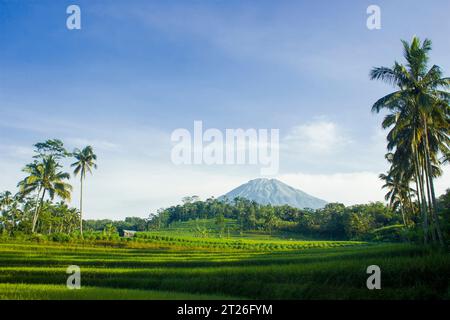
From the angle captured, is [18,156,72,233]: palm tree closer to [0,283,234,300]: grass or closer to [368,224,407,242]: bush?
[0,283,234,300]: grass

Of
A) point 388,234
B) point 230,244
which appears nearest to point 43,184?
point 230,244

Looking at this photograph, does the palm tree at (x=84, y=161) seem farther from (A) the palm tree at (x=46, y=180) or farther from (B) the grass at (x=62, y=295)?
(B) the grass at (x=62, y=295)

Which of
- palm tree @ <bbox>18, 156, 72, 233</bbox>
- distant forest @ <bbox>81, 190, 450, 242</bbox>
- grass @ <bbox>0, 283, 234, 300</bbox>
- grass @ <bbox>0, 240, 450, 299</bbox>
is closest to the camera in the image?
grass @ <bbox>0, 283, 234, 300</bbox>

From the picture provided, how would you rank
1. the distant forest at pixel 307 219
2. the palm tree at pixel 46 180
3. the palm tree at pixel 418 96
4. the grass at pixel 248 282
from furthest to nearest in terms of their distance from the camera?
the distant forest at pixel 307 219
the palm tree at pixel 46 180
the palm tree at pixel 418 96
the grass at pixel 248 282

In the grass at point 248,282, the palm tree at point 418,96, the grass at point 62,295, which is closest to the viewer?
the grass at point 62,295

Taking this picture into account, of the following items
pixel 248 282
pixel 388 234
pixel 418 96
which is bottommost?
pixel 388 234

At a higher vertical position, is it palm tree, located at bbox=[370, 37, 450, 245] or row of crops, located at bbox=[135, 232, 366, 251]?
palm tree, located at bbox=[370, 37, 450, 245]

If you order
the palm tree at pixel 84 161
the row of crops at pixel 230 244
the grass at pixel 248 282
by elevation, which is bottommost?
the row of crops at pixel 230 244

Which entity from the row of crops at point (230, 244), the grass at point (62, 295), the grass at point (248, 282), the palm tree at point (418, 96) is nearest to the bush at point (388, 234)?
the row of crops at point (230, 244)

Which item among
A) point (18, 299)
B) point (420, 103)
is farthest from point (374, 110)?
point (18, 299)

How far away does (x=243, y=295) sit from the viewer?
14516mm

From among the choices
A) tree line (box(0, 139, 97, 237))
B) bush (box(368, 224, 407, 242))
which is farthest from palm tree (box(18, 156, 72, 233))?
bush (box(368, 224, 407, 242))

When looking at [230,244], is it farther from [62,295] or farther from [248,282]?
[62,295]

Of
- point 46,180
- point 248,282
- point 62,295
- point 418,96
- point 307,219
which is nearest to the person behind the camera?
point 62,295
